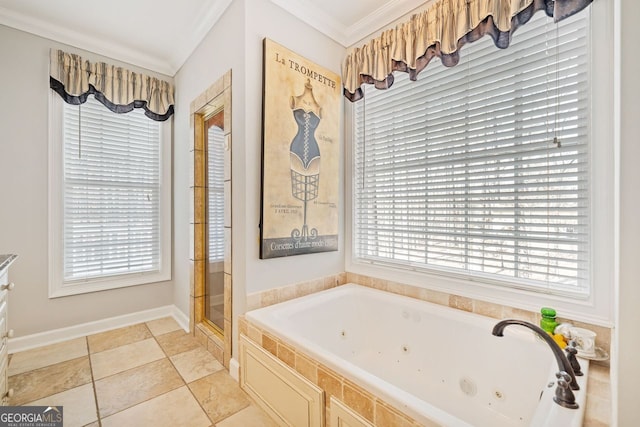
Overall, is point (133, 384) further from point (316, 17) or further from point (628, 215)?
point (316, 17)

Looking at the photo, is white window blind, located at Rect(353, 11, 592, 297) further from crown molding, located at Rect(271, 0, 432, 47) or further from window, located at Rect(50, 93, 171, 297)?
window, located at Rect(50, 93, 171, 297)

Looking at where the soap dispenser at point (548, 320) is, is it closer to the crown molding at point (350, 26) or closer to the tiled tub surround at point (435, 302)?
the tiled tub surround at point (435, 302)

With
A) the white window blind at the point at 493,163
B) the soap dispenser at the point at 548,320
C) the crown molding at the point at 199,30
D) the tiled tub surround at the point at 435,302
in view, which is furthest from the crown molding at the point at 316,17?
the soap dispenser at the point at 548,320

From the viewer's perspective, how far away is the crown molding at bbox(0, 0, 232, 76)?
2.16 meters

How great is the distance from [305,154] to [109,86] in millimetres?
2110

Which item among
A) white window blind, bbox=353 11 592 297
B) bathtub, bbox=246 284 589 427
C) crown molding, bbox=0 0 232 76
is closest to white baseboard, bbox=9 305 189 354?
bathtub, bbox=246 284 589 427

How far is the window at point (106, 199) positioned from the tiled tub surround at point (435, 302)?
1.76m

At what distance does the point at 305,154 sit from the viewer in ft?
6.81

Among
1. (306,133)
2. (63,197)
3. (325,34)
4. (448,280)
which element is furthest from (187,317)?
(325,34)

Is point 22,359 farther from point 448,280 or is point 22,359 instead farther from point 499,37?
point 499,37

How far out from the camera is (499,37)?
1.48 metres

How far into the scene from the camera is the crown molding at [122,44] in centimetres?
216

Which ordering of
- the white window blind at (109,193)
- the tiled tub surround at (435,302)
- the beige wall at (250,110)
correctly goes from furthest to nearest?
the white window blind at (109,193) → the beige wall at (250,110) → the tiled tub surround at (435,302)

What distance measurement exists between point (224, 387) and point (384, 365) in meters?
1.09
